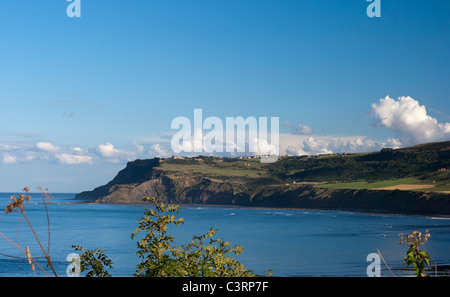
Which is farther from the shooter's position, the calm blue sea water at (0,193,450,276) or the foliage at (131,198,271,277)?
the calm blue sea water at (0,193,450,276)

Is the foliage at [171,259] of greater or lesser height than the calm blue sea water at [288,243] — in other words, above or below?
above

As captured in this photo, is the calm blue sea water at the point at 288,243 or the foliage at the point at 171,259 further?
the calm blue sea water at the point at 288,243

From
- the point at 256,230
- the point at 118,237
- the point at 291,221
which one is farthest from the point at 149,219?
the point at 291,221

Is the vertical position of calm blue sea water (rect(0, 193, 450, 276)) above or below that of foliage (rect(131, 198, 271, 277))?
below

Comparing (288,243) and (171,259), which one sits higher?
(171,259)

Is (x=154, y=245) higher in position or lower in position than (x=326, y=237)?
higher

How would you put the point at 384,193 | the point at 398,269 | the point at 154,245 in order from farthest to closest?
1. the point at 384,193
2. the point at 398,269
3. the point at 154,245

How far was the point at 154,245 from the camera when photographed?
951 centimetres

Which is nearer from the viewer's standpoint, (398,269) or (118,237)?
(398,269)

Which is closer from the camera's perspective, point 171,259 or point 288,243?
point 171,259

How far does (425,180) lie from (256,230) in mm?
95719
